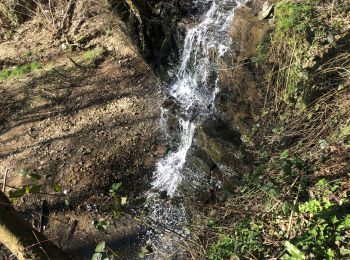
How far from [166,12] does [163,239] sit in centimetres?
476

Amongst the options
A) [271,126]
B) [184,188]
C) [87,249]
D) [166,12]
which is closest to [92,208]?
[87,249]

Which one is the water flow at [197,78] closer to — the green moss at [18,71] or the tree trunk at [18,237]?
the tree trunk at [18,237]

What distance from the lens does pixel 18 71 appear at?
8.87 meters

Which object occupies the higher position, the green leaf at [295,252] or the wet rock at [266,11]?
the wet rock at [266,11]

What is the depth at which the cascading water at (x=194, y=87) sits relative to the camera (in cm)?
624

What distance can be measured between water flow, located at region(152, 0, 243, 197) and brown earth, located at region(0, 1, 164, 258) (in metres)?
0.43

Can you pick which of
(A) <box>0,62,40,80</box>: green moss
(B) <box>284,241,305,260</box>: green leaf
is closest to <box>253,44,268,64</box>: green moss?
(B) <box>284,241,305,260</box>: green leaf

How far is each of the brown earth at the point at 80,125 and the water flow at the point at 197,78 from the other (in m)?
0.43

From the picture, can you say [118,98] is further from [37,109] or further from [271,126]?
[271,126]

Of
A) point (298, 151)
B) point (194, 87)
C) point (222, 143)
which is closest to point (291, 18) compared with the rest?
point (298, 151)

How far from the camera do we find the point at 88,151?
23.0ft

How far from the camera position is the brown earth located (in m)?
6.25

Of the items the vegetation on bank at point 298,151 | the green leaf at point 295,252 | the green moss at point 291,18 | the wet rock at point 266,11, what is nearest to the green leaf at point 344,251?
the vegetation on bank at point 298,151

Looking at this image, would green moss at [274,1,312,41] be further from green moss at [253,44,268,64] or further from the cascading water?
the cascading water
